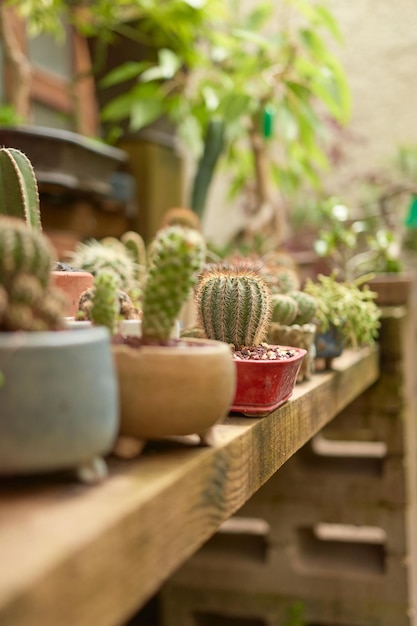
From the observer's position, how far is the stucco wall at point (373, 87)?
5.43 meters

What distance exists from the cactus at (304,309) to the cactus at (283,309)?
0.04 metres

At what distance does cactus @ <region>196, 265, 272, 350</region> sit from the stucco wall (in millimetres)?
4317

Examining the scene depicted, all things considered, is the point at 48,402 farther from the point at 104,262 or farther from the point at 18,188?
the point at 104,262

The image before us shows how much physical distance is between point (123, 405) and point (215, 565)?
1.76 meters

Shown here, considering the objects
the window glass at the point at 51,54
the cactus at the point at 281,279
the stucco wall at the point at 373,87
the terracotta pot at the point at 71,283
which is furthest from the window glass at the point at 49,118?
the terracotta pot at the point at 71,283

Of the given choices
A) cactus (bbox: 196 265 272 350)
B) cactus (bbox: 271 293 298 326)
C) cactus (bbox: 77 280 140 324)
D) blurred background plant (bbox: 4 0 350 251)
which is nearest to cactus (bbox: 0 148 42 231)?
cactus (bbox: 77 280 140 324)

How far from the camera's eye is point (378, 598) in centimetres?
215

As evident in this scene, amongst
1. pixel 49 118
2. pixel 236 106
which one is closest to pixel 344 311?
pixel 236 106

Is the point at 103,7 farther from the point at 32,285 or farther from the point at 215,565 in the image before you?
the point at 32,285

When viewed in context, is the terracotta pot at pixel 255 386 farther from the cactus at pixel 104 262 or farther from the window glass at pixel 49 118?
the window glass at pixel 49 118

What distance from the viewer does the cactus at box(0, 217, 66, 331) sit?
53 cm

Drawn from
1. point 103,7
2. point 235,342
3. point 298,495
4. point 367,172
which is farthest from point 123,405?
point 367,172

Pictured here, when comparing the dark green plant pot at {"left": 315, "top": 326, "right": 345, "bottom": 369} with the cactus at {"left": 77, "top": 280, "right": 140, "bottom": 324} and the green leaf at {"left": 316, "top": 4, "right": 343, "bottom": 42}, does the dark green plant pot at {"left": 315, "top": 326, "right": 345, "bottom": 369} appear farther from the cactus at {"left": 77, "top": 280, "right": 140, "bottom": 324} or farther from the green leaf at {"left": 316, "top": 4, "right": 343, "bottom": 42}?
the green leaf at {"left": 316, "top": 4, "right": 343, "bottom": 42}

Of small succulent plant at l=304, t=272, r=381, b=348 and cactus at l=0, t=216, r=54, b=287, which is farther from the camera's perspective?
small succulent plant at l=304, t=272, r=381, b=348
